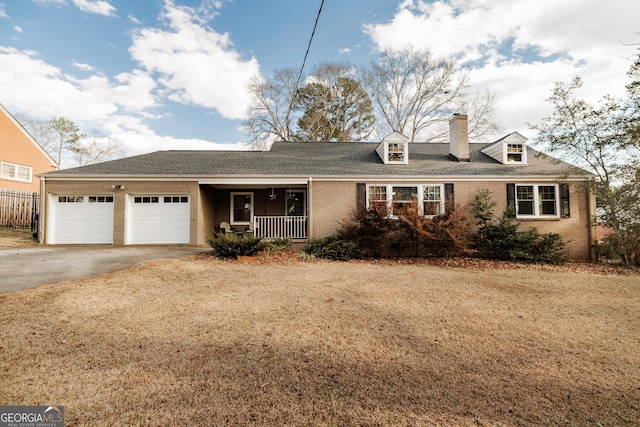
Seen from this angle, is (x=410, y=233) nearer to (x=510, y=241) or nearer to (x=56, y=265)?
(x=510, y=241)

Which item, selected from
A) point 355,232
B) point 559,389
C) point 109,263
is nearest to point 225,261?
point 109,263

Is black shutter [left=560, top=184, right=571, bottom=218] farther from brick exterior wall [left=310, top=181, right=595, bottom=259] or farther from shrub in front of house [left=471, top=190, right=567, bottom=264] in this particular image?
shrub in front of house [left=471, top=190, right=567, bottom=264]

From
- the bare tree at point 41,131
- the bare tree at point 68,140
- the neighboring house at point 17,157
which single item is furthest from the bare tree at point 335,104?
the bare tree at point 41,131

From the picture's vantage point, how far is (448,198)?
39.9ft

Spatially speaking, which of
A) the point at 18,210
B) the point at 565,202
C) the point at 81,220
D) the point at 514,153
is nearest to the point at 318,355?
the point at 565,202

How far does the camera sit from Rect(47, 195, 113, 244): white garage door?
12305 millimetres

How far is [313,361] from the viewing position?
3127 millimetres

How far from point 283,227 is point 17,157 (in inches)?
821

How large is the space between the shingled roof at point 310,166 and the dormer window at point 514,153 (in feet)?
1.68

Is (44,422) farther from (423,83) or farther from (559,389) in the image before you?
(423,83)

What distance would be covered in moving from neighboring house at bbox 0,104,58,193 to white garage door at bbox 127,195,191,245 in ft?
39.2

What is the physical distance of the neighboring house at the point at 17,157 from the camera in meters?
19.1

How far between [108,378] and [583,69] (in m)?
15.7

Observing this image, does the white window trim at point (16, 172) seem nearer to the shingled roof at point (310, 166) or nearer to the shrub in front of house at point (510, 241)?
the shingled roof at point (310, 166)
